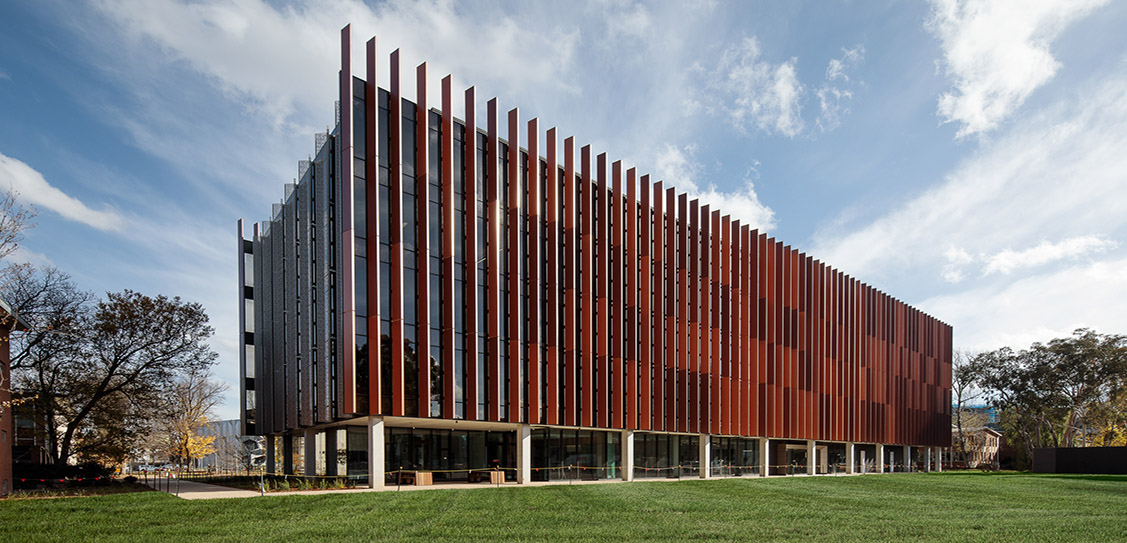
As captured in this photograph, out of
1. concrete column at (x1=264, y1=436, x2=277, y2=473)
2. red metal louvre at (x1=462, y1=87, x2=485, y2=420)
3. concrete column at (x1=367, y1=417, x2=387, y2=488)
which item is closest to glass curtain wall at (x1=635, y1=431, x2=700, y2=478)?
red metal louvre at (x1=462, y1=87, x2=485, y2=420)

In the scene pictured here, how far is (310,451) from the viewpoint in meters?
42.8

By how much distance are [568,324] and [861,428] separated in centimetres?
3970

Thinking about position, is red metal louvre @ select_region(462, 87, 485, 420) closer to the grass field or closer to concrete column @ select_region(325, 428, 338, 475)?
the grass field

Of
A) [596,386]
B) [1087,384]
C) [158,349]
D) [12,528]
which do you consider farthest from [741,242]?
[1087,384]

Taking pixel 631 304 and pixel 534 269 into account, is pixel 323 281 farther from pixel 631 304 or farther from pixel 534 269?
pixel 631 304

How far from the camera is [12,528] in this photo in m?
18.0

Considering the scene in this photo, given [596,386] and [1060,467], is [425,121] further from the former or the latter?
[1060,467]

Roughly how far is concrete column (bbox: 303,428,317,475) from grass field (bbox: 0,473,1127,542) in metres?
16.5

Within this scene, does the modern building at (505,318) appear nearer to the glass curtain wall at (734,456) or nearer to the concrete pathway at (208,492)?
the glass curtain wall at (734,456)

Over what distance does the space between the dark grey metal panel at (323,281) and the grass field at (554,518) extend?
8949 millimetres

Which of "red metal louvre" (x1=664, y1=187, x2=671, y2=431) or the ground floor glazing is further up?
"red metal louvre" (x1=664, y1=187, x2=671, y2=431)

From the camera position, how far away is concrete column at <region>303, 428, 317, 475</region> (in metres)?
42.5

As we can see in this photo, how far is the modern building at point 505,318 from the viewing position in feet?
110

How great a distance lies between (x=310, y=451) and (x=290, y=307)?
337 inches
